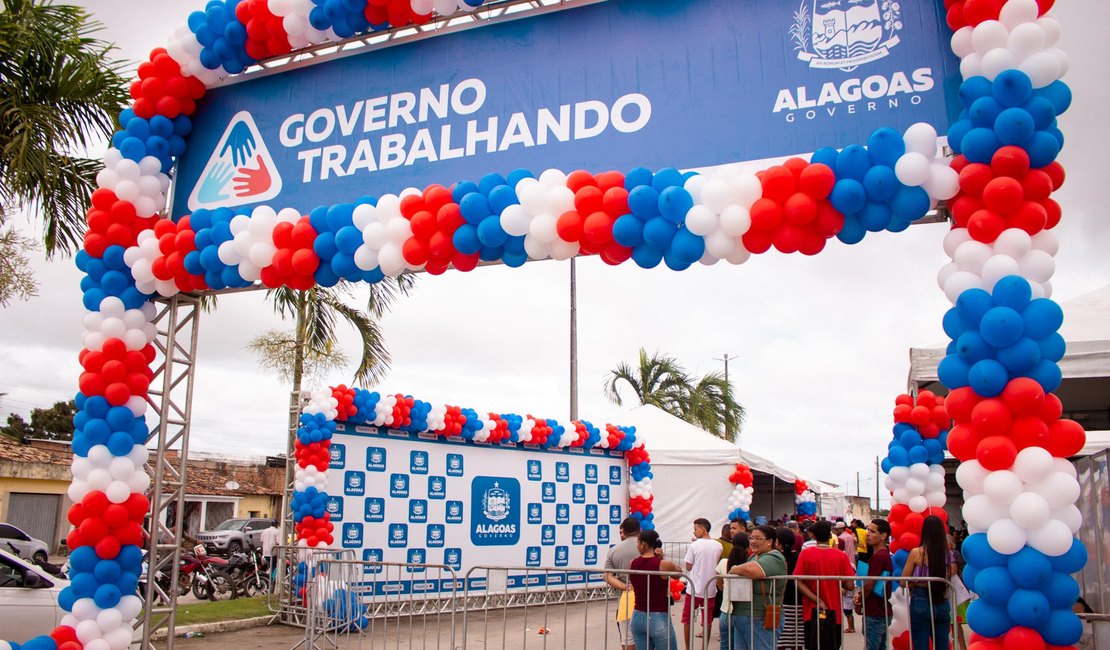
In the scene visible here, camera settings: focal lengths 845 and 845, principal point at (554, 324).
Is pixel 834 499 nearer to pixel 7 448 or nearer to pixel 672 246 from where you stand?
pixel 7 448

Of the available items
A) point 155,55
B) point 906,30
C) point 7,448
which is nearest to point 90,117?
point 155,55

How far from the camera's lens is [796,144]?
577cm

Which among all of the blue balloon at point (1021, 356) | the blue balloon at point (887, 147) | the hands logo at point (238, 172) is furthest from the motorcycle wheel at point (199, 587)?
the blue balloon at point (1021, 356)

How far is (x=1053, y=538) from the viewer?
4254mm

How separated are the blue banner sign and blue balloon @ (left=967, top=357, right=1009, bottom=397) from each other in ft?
5.97

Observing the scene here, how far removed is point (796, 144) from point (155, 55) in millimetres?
5995

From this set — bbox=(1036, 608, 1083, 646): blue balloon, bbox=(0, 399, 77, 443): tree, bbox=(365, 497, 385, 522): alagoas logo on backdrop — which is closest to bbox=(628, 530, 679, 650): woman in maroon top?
bbox=(1036, 608, 1083, 646): blue balloon

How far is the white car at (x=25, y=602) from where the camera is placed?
759 centimetres

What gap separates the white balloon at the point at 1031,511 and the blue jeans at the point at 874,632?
3826 mm

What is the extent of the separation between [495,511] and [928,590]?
9.06 meters

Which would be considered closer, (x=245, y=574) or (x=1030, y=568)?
(x=1030, y=568)

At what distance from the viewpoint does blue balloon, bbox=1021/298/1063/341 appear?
175 inches

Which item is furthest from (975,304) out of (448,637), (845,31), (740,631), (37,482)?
(37,482)

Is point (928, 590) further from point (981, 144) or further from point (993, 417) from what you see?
point (981, 144)
